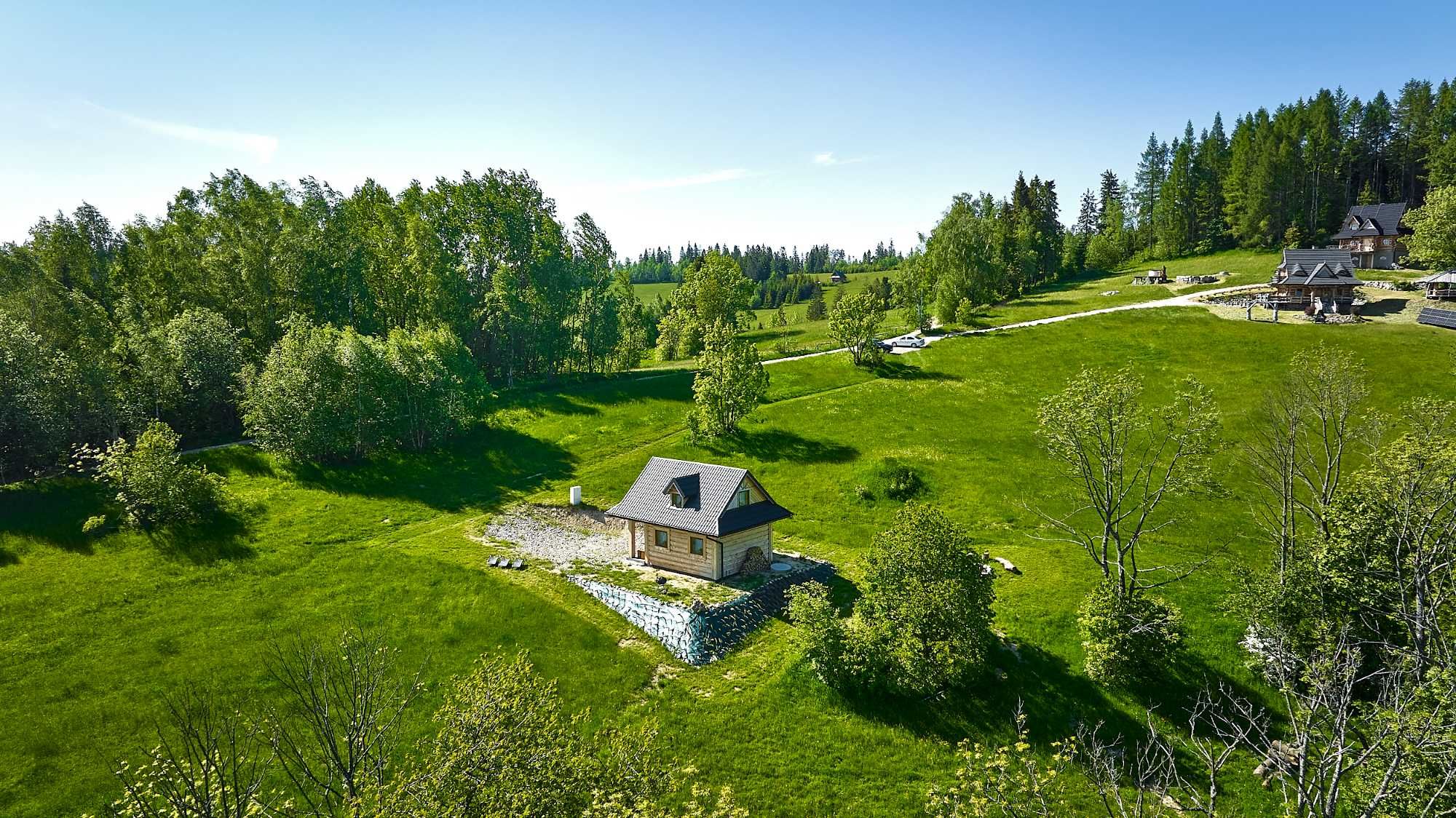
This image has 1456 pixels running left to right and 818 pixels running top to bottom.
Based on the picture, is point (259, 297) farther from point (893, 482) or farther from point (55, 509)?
point (893, 482)

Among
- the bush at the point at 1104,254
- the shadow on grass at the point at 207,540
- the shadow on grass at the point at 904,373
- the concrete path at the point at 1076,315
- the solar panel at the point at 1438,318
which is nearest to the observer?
the shadow on grass at the point at 207,540

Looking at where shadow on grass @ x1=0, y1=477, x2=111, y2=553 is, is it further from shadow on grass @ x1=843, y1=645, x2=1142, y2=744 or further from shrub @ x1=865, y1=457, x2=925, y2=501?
shrub @ x1=865, y1=457, x2=925, y2=501

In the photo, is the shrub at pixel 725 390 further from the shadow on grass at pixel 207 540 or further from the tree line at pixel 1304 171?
the tree line at pixel 1304 171

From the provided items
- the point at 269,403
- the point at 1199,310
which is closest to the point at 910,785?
the point at 269,403

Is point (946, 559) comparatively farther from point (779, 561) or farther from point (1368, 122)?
point (1368, 122)

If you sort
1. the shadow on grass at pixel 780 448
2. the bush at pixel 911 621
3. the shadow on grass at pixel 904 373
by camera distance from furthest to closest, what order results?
the shadow on grass at pixel 904 373, the shadow on grass at pixel 780 448, the bush at pixel 911 621

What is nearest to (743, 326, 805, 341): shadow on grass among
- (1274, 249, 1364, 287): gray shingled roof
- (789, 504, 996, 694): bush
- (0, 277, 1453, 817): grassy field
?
(0, 277, 1453, 817): grassy field

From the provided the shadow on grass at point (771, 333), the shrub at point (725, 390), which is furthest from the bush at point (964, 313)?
the shrub at point (725, 390)
